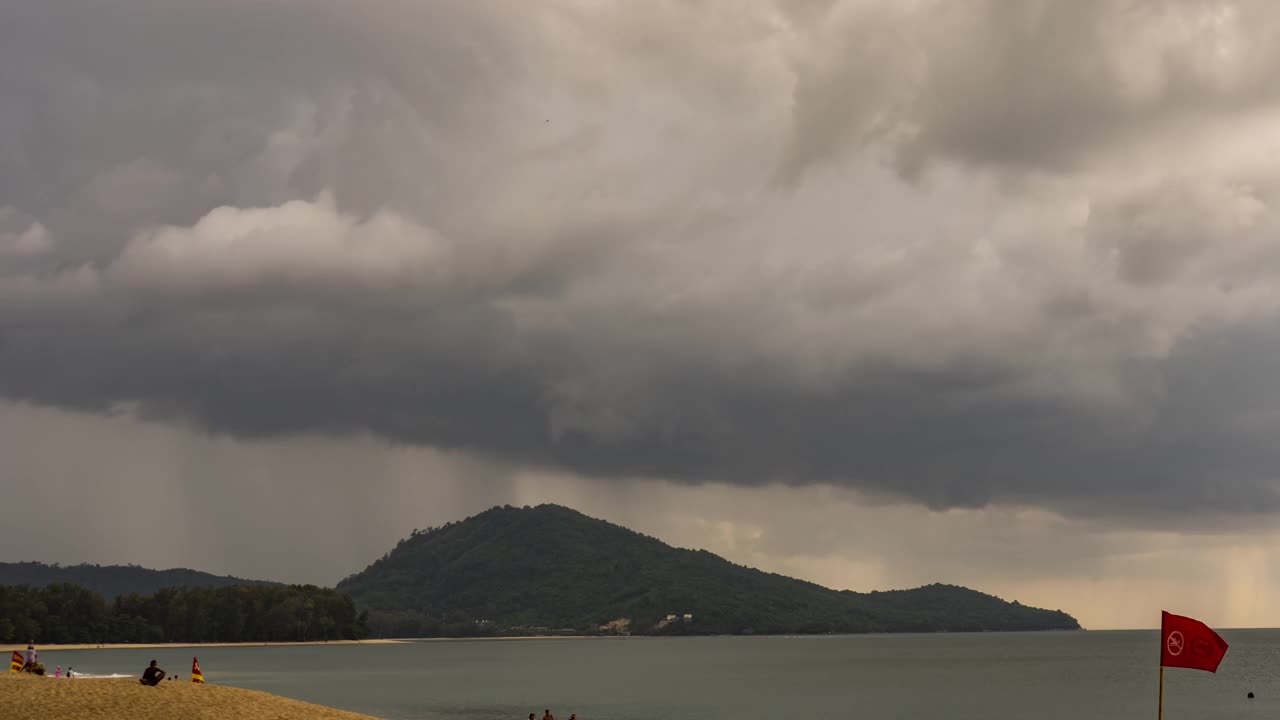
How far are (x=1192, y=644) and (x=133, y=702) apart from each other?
194 ft

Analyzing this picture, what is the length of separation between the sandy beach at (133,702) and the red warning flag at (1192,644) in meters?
51.6

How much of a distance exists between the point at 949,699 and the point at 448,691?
76145 millimetres

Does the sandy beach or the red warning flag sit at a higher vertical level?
the red warning flag

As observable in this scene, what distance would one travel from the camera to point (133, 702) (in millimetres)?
72250

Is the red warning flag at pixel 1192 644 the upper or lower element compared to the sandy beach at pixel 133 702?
upper

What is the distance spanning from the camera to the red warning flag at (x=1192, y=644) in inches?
1960

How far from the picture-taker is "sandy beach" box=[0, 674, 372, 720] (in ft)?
227

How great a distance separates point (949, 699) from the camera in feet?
586

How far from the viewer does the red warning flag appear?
49.8 metres

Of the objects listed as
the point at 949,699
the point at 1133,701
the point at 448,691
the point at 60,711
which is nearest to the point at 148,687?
the point at 60,711

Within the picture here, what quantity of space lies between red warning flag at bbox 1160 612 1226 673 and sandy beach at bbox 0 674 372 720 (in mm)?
51630

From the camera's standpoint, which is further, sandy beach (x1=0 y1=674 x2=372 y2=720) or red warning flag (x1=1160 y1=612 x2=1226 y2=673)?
sandy beach (x1=0 y1=674 x2=372 y2=720)

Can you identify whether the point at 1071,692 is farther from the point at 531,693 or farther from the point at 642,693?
the point at 531,693

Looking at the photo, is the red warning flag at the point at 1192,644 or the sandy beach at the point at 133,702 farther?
the sandy beach at the point at 133,702
